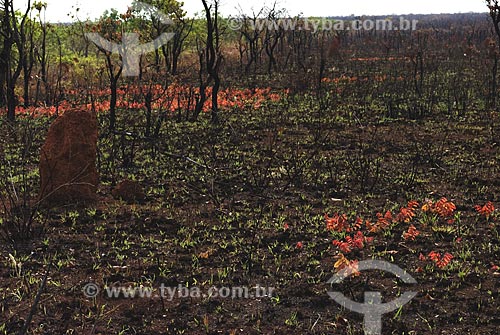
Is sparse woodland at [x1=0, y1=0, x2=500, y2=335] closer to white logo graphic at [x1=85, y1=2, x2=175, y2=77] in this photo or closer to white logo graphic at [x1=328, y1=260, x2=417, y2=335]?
white logo graphic at [x1=328, y1=260, x2=417, y2=335]

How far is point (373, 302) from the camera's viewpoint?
4602mm

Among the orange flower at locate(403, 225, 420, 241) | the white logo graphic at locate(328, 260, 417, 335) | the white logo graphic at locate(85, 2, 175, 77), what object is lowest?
the white logo graphic at locate(328, 260, 417, 335)

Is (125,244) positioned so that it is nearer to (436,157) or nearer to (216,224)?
(216,224)

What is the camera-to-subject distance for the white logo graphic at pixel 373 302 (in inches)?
168

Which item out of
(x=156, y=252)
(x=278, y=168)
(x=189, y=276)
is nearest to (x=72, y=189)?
(x=156, y=252)

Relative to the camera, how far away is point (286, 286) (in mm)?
4965

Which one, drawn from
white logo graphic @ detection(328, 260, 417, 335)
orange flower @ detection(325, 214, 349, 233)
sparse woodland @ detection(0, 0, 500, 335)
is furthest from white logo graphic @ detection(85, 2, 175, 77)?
white logo graphic @ detection(328, 260, 417, 335)

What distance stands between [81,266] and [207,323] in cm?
171

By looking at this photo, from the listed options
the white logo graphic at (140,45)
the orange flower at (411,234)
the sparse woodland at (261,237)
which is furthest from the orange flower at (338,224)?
the white logo graphic at (140,45)

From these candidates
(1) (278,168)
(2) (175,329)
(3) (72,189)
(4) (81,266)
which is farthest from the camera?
(1) (278,168)

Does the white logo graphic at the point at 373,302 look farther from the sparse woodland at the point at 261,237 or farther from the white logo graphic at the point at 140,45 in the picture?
the white logo graphic at the point at 140,45

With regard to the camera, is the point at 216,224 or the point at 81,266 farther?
the point at 216,224

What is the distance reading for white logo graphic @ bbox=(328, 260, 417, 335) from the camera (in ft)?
14.0

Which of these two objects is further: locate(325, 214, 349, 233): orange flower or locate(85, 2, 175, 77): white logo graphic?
locate(85, 2, 175, 77): white logo graphic
